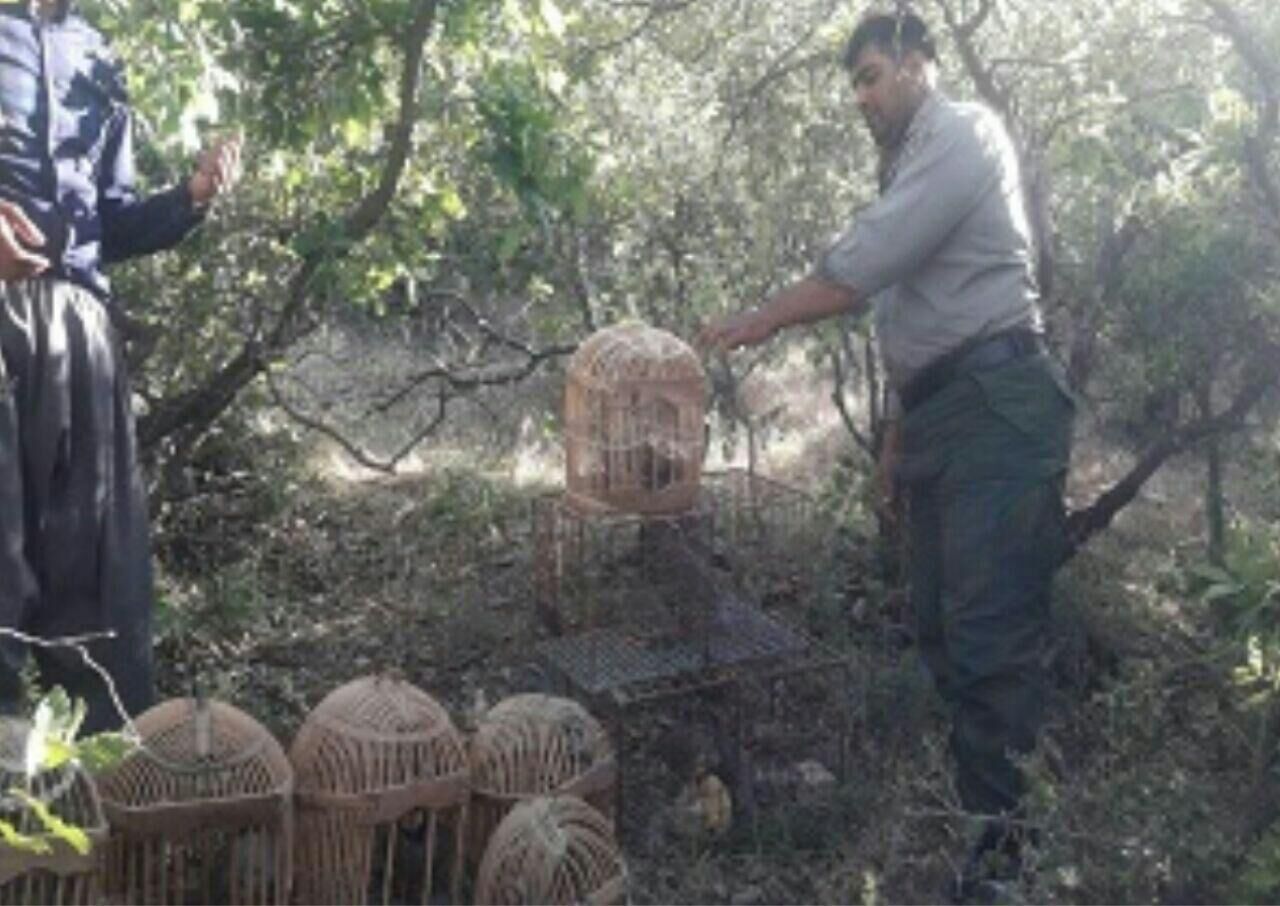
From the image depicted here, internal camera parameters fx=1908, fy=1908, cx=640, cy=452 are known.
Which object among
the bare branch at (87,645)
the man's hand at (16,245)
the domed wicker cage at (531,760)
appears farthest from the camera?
the domed wicker cage at (531,760)

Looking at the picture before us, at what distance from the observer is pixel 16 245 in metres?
4.41

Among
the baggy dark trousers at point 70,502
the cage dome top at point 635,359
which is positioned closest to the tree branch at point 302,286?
the cage dome top at point 635,359

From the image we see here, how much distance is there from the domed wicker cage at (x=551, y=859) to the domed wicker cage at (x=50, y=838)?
0.92 meters

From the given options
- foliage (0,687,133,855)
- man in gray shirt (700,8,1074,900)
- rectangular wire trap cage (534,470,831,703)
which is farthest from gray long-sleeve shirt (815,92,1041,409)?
foliage (0,687,133,855)

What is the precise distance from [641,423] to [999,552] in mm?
1110

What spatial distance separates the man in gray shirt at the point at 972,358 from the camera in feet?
16.1

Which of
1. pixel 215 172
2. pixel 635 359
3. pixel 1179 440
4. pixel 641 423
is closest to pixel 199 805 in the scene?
pixel 215 172

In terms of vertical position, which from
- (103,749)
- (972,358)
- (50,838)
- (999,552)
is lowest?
(50,838)

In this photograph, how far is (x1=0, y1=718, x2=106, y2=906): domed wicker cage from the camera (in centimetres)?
390

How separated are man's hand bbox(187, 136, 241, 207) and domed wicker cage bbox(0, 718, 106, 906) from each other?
4.94ft

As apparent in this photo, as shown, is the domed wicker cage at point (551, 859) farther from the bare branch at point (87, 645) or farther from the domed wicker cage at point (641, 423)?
the domed wicker cage at point (641, 423)

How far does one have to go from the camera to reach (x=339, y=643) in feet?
22.1

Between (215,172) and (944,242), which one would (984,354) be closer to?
(944,242)

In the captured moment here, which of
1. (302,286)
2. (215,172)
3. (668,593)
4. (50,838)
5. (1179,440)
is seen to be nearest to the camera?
(50,838)
